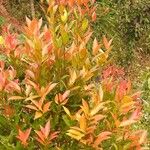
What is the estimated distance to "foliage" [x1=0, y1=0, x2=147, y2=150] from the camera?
303 centimetres

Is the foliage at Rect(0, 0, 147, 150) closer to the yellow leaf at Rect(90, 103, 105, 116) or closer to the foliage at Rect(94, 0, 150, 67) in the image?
the yellow leaf at Rect(90, 103, 105, 116)

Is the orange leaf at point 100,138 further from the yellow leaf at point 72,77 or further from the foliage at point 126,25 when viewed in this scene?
the foliage at point 126,25

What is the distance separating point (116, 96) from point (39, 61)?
585 millimetres

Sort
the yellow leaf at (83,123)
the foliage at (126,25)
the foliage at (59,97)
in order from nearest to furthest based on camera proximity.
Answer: the yellow leaf at (83,123), the foliage at (59,97), the foliage at (126,25)

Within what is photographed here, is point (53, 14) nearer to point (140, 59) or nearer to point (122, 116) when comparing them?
point (122, 116)

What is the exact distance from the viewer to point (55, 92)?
10.5ft

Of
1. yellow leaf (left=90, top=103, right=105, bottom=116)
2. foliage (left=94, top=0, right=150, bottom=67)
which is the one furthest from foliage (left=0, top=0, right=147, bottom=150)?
foliage (left=94, top=0, right=150, bottom=67)

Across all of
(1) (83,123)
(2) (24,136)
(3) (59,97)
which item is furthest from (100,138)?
(2) (24,136)

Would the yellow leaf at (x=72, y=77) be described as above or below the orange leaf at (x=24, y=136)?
above

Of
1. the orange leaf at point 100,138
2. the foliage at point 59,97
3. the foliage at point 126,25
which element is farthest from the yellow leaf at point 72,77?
the foliage at point 126,25

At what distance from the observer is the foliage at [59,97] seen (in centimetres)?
303

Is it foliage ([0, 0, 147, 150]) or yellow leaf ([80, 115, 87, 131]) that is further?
foliage ([0, 0, 147, 150])

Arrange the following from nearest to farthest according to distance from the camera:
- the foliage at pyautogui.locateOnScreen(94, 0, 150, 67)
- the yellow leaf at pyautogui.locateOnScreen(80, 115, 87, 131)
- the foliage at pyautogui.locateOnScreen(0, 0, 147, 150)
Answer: the yellow leaf at pyautogui.locateOnScreen(80, 115, 87, 131) < the foliage at pyautogui.locateOnScreen(0, 0, 147, 150) < the foliage at pyautogui.locateOnScreen(94, 0, 150, 67)

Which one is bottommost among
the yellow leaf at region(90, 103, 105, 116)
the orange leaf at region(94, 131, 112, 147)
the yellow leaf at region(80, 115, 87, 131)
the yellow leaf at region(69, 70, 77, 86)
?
the orange leaf at region(94, 131, 112, 147)
